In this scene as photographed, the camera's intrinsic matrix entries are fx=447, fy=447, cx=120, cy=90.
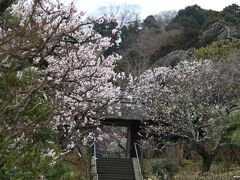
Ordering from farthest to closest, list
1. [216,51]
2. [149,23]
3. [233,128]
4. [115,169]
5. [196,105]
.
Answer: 1. [149,23]
2. [216,51]
3. [115,169]
4. [196,105]
5. [233,128]

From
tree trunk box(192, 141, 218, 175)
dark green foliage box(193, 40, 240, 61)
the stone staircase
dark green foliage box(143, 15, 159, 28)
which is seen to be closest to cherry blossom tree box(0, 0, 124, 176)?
tree trunk box(192, 141, 218, 175)

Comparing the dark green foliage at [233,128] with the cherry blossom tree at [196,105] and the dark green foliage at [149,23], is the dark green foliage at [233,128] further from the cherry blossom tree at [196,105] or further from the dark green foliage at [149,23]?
the dark green foliage at [149,23]

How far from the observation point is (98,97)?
12367 millimetres

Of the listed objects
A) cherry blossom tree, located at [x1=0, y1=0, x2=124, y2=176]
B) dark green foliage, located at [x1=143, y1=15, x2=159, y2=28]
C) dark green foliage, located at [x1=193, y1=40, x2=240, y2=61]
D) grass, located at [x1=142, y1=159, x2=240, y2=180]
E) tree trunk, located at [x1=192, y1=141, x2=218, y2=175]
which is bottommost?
grass, located at [x1=142, y1=159, x2=240, y2=180]

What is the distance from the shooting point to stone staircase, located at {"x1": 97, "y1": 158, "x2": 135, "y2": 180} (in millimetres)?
21353

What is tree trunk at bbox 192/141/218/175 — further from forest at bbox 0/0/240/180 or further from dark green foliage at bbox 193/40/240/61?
dark green foliage at bbox 193/40/240/61

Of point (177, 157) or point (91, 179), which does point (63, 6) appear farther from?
point (177, 157)

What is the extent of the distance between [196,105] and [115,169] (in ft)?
17.7

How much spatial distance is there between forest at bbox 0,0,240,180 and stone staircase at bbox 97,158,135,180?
0.60 meters

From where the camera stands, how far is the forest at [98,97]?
12.3ft

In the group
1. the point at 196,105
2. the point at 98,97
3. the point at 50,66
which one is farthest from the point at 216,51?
the point at 50,66

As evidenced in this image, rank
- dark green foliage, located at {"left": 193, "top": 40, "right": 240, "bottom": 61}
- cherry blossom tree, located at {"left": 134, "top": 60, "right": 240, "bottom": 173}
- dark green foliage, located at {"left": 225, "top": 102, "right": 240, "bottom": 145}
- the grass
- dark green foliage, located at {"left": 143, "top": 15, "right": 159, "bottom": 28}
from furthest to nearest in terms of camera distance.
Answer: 1. dark green foliage, located at {"left": 143, "top": 15, "right": 159, "bottom": 28}
2. dark green foliage, located at {"left": 193, "top": 40, "right": 240, "bottom": 61}
3. cherry blossom tree, located at {"left": 134, "top": 60, "right": 240, "bottom": 173}
4. the grass
5. dark green foliage, located at {"left": 225, "top": 102, "right": 240, "bottom": 145}

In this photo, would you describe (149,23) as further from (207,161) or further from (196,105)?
(207,161)

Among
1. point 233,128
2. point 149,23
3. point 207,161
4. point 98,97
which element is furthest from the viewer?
point 149,23
